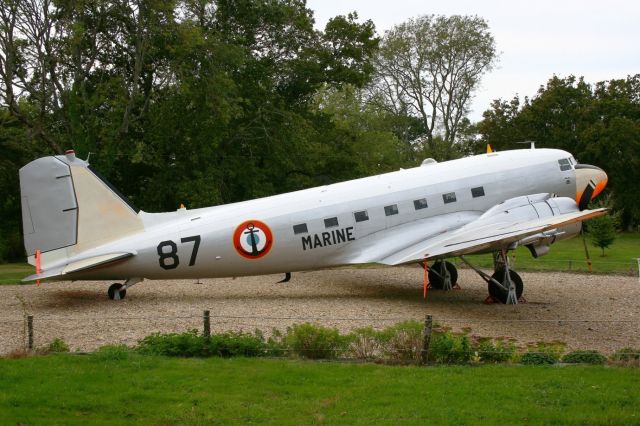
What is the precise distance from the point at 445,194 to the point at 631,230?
41.9 metres

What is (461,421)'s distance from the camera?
320 inches

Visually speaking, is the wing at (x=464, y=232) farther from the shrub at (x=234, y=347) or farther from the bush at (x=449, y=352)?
the shrub at (x=234, y=347)

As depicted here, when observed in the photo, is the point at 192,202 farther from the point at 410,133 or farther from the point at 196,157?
the point at 410,133

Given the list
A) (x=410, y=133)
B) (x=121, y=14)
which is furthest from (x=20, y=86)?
(x=410, y=133)

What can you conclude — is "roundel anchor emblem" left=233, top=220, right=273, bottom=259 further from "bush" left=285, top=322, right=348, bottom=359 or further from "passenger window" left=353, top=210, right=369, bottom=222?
"bush" left=285, top=322, right=348, bottom=359

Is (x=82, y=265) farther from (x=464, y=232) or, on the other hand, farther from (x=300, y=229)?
(x=464, y=232)

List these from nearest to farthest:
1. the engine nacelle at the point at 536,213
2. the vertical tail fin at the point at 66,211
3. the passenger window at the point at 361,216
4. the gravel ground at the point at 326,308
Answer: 1. the gravel ground at the point at 326,308
2. the vertical tail fin at the point at 66,211
3. the engine nacelle at the point at 536,213
4. the passenger window at the point at 361,216

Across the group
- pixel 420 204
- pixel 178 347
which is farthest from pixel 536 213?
pixel 178 347

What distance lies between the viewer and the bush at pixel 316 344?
1138 centimetres

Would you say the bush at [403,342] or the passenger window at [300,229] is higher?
the passenger window at [300,229]

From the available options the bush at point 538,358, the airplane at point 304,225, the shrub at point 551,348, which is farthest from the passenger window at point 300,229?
the bush at point 538,358

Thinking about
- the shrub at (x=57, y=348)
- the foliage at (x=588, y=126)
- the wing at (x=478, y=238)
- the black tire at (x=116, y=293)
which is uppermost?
the foliage at (x=588, y=126)

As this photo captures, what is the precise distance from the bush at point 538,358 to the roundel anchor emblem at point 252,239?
8566mm

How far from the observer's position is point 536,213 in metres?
17.8
